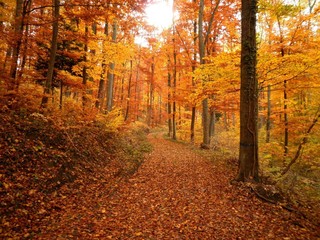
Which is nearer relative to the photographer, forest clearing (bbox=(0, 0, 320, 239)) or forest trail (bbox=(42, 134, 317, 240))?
forest trail (bbox=(42, 134, 317, 240))

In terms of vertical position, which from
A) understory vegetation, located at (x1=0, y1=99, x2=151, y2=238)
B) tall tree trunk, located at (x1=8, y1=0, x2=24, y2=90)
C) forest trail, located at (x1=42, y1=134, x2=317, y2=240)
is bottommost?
forest trail, located at (x1=42, y1=134, x2=317, y2=240)

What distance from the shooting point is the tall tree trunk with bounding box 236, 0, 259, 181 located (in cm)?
661

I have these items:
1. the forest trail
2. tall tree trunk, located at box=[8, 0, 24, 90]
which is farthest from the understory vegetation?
tall tree trunk, located at box=[8, 0, 24, 90]

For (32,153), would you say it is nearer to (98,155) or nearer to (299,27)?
(98,155)

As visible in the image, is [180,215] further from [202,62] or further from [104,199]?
[202,62]

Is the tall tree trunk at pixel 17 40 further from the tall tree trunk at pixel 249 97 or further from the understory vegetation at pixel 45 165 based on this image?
the tall tree trunk at pixel 249 97

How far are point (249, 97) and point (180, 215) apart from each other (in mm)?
4326

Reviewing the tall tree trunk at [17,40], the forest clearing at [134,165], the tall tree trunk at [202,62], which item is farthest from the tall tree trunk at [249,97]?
A: the tall tree trunk at [17,40]

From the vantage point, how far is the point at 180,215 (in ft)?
16.6

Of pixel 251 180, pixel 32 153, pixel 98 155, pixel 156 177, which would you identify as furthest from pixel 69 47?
pixel 251 180

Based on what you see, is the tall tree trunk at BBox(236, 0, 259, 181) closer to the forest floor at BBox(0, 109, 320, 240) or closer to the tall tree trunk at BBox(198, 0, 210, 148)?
the forest floor at BBox(0, 109, 320, 240)

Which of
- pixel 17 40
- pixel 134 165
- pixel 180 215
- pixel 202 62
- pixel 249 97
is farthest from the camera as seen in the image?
pixel 202 62

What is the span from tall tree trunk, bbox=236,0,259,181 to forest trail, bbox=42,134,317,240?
88cm

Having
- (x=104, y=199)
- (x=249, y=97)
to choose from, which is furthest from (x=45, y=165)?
(x=249, y=97)
